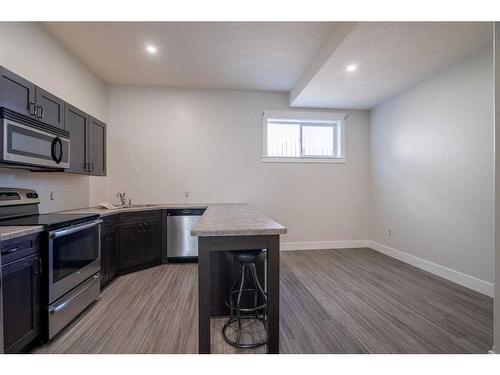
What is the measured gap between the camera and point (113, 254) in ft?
9.69

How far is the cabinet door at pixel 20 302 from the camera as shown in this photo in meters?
1.46

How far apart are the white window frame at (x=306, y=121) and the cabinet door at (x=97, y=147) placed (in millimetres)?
2570

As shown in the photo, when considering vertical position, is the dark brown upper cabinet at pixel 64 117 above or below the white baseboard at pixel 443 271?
above

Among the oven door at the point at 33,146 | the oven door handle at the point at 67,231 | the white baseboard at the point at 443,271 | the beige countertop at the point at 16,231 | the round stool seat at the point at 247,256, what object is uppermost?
the oven door at the point at 33,146

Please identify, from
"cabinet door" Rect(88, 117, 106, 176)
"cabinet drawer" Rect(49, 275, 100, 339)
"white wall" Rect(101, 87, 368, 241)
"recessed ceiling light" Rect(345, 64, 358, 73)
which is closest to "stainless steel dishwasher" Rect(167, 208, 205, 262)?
"white wall" Rect(101, 87, 368, 241)

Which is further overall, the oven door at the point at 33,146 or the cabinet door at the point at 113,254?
the cabinet door at the point at 113,254

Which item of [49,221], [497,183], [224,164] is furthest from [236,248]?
[224,164]

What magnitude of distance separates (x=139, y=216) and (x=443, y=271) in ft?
13.8

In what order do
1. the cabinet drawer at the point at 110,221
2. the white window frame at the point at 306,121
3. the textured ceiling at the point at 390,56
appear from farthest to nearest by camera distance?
1. the white window frame at the point at 306,121
2. the cabinet drawer at the point at 110,221
3. the textured ceiling at the point at 390,56

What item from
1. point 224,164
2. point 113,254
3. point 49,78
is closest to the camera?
point 49,78

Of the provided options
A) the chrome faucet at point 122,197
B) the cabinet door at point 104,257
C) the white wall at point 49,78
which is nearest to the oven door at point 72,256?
the cabinet door at point 104,257

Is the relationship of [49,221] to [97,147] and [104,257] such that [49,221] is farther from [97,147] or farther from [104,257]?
[97,147]

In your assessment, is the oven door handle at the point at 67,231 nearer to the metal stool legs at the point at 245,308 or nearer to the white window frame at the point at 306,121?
the metal stool legs at the point at 245,308

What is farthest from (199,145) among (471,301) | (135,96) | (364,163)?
(471,301)
